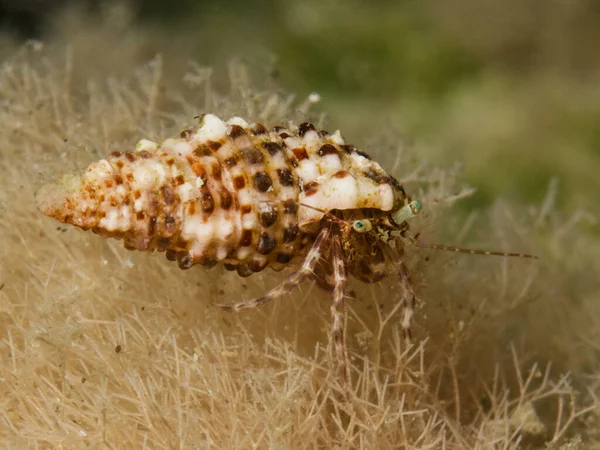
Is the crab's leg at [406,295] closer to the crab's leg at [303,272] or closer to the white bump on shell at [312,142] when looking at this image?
the crab's leg at [303,272]

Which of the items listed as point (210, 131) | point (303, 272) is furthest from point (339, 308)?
point (210, 131)

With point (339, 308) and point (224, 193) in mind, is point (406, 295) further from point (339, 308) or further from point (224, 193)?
point (224, 193)

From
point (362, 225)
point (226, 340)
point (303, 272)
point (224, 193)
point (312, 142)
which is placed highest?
point (312, 142)

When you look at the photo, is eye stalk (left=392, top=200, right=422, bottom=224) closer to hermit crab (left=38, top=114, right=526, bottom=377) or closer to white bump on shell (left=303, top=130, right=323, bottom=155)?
hermit crab (left=38, top=114, right=526, bottom=377)

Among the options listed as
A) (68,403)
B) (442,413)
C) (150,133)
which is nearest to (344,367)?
(442,413)

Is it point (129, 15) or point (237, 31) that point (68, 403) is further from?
point (237, 31)

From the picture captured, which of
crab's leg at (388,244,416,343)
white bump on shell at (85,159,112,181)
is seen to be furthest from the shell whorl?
crab's leg at (388,244,416,343)

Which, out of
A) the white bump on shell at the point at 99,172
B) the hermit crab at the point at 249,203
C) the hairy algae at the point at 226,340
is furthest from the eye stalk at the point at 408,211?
the white bump on shell at the point at 99,172
